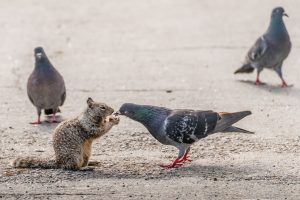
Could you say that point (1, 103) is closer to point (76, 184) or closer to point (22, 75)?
point (22, 75)

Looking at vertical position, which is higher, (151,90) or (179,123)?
(179,123)

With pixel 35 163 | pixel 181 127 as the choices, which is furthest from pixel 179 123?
pixel 35 163

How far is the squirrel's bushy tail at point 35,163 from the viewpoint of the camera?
8203 millimetres

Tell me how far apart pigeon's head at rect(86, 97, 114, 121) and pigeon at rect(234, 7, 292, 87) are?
406cm

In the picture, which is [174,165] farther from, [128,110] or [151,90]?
[151,90]

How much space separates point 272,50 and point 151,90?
1777 mm

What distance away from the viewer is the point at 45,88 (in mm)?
10227

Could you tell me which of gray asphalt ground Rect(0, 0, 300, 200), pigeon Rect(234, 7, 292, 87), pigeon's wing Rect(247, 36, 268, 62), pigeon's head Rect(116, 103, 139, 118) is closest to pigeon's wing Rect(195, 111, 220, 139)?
gray asphalt ground Rect(0, 0, 300, 200)

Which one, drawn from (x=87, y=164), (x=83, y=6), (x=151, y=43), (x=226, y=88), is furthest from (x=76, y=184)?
(x=83, y=6)

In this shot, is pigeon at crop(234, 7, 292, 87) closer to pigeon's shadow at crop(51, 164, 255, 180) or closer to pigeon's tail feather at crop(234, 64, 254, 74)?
pigeon's tail feather at crop(234, 64, 254, 74)

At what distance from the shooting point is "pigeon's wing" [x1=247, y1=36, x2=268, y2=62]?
12078mm

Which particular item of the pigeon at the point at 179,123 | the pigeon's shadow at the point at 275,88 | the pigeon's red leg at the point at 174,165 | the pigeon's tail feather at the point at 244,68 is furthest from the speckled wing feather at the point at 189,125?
the pigeon's tail feather at the point at 244,68

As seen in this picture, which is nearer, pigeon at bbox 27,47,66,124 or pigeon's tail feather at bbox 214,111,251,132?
pigeon's tail feather at bbox 214,111,251,132

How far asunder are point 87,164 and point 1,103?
3063 millimetres
